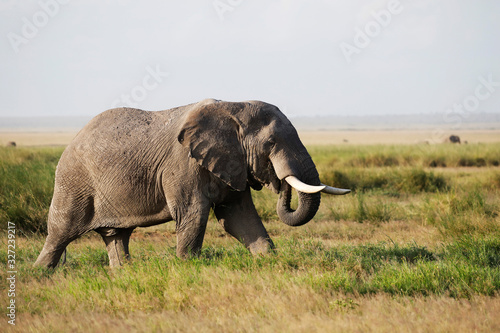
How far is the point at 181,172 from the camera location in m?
6.71

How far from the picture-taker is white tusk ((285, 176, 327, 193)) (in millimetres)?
6426

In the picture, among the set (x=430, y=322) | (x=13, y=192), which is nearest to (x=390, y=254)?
(x=430, y=322)

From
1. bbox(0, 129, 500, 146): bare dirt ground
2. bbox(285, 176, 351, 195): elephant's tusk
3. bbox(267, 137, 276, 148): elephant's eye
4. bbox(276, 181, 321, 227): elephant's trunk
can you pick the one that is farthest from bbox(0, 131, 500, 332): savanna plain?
bbox(0, 129, 500, 146): bare dirt ground

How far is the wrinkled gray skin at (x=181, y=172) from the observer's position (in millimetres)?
6656

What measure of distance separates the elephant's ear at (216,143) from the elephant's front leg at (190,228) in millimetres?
430

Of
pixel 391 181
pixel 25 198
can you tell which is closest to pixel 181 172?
pixel 25 198

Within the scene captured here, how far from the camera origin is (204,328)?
4.91 m

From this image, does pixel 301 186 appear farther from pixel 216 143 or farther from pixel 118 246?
pixel 118 246

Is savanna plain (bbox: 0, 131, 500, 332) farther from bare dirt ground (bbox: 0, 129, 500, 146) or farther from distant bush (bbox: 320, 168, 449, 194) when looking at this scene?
bare dirt ground (bbox: 0, 129, 500, 146)

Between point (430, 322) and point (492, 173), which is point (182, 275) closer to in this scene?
point (430, 322)

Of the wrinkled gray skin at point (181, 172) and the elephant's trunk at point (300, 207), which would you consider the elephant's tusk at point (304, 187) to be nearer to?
the wrinkled gray skin at point (181, 172)

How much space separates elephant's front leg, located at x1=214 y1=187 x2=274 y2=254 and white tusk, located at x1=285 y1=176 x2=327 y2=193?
80 centimetres

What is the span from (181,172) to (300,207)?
133 centimetres

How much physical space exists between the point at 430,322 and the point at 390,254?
7.84 ft
